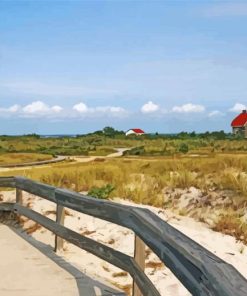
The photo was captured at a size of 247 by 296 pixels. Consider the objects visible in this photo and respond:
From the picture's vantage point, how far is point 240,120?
108 metres

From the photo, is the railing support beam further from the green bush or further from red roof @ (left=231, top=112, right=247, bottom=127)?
red roof @ (left=231, top=112, right=247, bottom=127)

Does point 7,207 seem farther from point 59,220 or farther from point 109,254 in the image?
point 109,254

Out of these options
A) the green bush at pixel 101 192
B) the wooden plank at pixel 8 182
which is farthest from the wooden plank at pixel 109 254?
the green bush at pixel 101 192

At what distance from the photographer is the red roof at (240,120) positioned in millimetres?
106250

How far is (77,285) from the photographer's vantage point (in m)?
6.89

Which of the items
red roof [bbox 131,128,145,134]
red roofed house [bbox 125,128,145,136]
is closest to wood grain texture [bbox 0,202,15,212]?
red roofed house [bbox 125,128,145,136]

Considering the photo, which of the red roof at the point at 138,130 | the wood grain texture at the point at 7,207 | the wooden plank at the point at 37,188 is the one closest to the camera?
the wooden plank at the point at 37,188

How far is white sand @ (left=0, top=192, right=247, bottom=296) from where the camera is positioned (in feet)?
28.6

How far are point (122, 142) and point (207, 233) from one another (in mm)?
91933

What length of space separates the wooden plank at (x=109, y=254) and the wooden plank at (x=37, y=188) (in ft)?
1.33

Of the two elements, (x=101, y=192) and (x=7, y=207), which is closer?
(x=7, y=207)

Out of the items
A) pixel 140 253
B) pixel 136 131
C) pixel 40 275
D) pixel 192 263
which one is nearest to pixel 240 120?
pixel 136 131

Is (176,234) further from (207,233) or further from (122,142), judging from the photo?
(122,142)

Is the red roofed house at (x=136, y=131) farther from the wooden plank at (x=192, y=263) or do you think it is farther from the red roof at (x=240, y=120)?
the wooden plank at (x=192, y=263)
